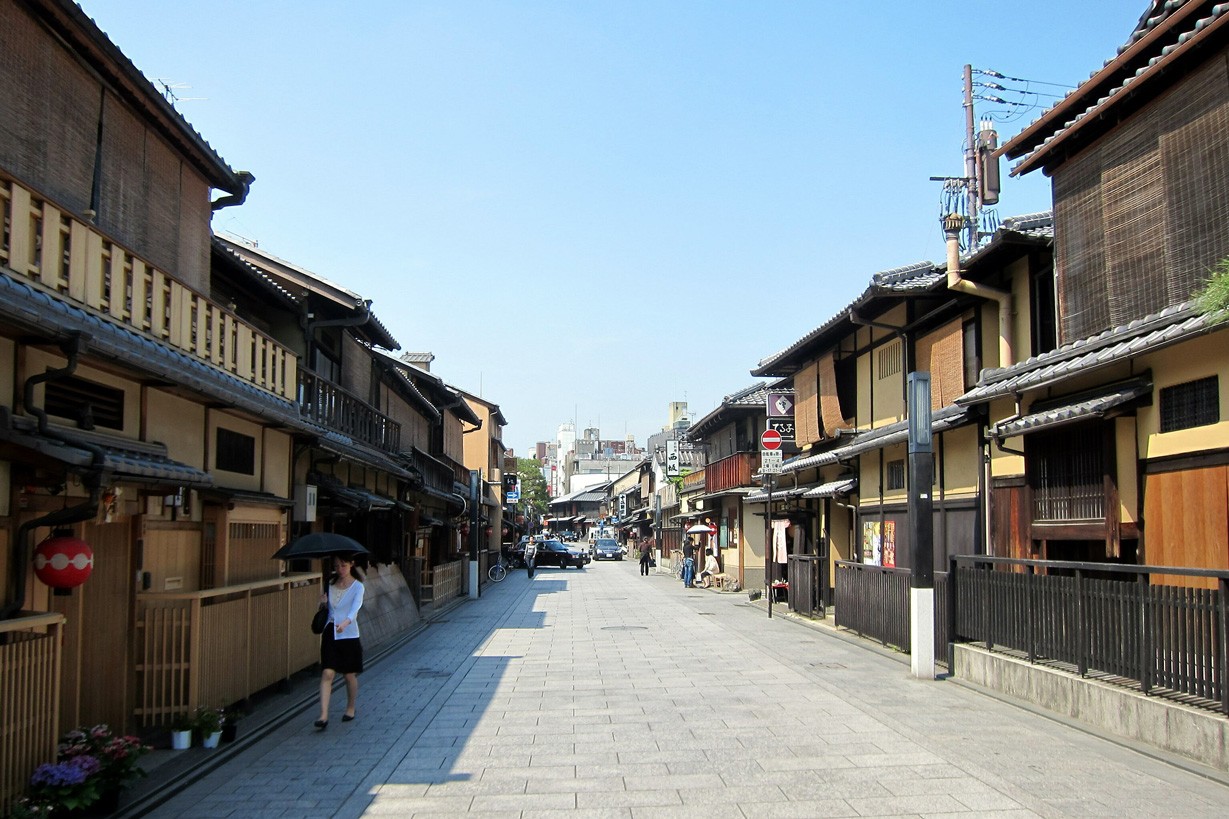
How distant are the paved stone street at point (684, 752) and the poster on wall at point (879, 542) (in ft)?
12.3

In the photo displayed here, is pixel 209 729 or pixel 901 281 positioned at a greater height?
pixel 901 281

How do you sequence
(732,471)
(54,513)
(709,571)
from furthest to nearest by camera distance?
(709,571) < (732,471) < (54,513)

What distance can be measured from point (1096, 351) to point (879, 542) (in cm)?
963

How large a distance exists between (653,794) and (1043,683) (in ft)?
18.3

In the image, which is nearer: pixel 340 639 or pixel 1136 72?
pixel 340 639

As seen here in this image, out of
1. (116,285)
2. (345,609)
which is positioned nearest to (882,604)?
(345,609)

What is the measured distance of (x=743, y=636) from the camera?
20.4 m

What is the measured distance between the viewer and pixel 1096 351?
37.2 feet

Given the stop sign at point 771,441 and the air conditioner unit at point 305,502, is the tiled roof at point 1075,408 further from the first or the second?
the stop sign at point 771,441

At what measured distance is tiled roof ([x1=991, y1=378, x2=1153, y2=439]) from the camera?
35.4 ft

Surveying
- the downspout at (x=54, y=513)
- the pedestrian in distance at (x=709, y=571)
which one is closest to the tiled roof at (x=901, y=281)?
the downspout at (x=54, y=513)

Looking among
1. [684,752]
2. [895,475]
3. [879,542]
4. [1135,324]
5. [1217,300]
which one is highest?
[1135,324]

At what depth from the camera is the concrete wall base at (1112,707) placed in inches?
322

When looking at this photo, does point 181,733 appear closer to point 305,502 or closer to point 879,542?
point 305,502
